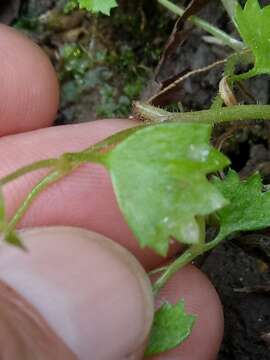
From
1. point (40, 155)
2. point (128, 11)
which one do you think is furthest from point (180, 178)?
point (128, 11)

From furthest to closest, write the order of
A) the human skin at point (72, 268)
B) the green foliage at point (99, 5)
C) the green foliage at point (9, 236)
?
1. the green foliage at point (99, 5)
2. the human skin at point (72, 268)
3. the green foliage at point (9, 236)

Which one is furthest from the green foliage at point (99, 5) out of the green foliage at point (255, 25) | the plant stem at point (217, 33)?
the green foliage at point (255, 25)

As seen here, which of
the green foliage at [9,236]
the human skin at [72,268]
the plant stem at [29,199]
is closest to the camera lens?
the green foliage at [9,236]

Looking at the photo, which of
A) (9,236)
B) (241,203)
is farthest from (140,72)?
(9,236)

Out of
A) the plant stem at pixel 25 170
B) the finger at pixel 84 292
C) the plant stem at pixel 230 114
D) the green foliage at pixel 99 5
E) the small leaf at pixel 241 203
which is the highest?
the green foliage at pixel 99 5

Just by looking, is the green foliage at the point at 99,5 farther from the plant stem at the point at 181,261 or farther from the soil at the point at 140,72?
the plant stem at the point at 181,261

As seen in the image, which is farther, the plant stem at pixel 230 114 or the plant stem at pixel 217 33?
the plant stem at pixel 217 33

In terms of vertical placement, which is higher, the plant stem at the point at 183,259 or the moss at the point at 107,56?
the moss at the point at 107,56
